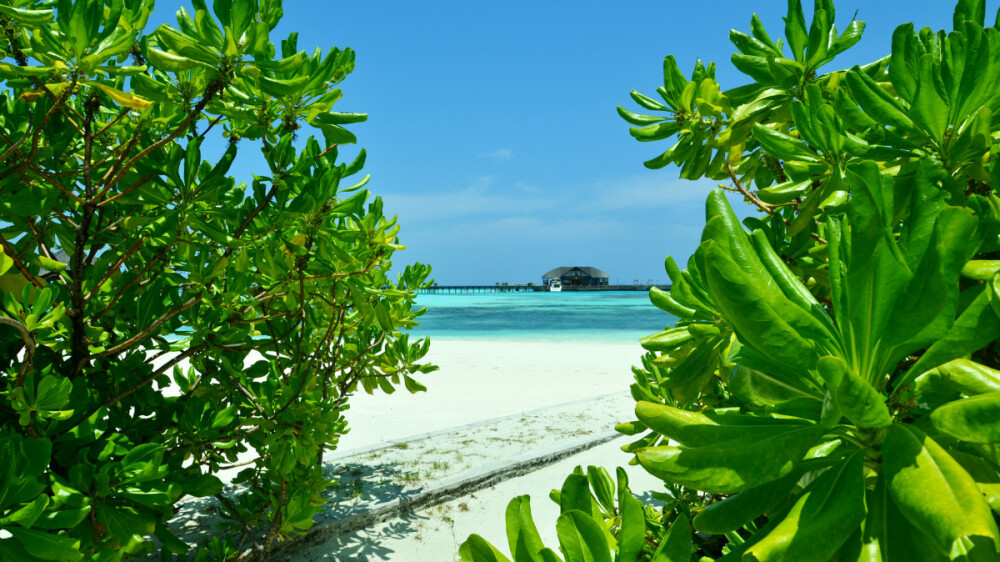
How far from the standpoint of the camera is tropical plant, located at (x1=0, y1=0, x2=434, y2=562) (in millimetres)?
1198

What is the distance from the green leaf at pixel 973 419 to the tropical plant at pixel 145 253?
4.28 feet

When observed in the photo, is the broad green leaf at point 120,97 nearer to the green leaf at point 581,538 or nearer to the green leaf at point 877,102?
the green leaf at point 581,538

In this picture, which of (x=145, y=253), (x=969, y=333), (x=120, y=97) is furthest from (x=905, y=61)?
(x=145, y=253)

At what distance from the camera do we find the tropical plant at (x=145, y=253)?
3.93 feet

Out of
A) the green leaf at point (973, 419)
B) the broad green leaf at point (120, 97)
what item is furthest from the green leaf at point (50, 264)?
the green leaf at point (973, 419)

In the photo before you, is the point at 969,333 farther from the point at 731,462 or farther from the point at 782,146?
the point at 782,146

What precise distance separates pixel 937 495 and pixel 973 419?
9 cm

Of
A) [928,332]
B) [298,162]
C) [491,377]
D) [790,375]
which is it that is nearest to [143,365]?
[298,162]

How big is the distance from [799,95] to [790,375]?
91 centimetres

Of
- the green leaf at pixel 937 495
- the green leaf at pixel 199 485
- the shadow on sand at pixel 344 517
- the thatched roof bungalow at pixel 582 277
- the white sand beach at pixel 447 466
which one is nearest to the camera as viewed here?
the green leaf at pixel 937 495

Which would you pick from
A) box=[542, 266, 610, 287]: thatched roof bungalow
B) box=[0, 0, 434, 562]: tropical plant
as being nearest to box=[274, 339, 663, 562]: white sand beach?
box=[0, 0, 434, 562]: tropical plant

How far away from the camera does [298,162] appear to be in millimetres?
1676

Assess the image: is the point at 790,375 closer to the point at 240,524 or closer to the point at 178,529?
the point at 240,524

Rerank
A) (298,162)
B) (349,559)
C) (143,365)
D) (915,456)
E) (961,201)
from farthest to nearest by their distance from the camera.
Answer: (349,559)
(143,365)
(298,162)
(961,201)
(915,456)
